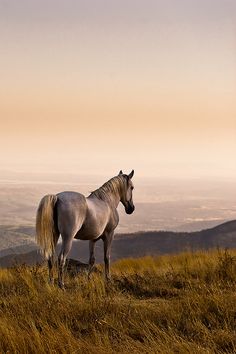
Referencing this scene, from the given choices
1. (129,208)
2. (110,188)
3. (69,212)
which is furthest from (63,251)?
(129,208)

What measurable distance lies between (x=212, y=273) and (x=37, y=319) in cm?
544

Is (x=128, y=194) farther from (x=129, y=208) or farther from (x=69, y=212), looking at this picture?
(x=69, y=212)

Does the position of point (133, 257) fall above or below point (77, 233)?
below

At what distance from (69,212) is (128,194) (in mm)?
2487

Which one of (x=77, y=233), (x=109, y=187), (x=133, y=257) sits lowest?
(x=133, y=257)

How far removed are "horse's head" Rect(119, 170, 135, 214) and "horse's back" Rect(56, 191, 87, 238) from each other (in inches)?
77.8

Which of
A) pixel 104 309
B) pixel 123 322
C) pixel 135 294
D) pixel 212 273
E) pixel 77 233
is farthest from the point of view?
pixel 212 273

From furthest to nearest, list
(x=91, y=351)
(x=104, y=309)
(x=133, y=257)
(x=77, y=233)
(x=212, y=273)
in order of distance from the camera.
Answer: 1. (x=133, y=257)
2. (x=212, y=273)
3. (x=77, y=233)
4. (x=104, y=309)
5. (x=91, y=351)

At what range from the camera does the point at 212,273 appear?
11.7 meters

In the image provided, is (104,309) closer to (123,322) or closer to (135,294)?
(123,322)

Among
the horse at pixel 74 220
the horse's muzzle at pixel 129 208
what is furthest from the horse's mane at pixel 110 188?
the horse's muzzle at pixel 129 208

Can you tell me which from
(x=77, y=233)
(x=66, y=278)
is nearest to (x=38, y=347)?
(x=77, y=233)

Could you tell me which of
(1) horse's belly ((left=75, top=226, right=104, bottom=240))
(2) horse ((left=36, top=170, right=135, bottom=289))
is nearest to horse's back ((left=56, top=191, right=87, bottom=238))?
(2) horse ((left=36, top=170, right=135, bottom=289))

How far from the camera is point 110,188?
12.0 metres
